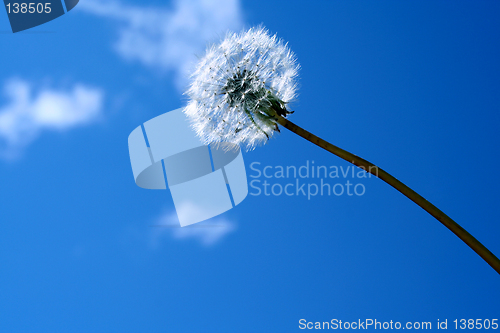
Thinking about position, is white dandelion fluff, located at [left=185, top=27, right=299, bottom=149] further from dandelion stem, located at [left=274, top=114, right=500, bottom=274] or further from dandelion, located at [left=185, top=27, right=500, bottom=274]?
dandelion stem, located at [left=274, top=114, right=500, bottom=274]

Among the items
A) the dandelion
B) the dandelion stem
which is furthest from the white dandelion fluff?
the dandelion stem

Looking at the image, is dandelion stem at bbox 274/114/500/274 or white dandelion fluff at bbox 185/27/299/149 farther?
white dandelion fluff at bbox 185/27/299/149

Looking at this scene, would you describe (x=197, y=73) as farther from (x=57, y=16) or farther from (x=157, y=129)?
(x=57, y=16)

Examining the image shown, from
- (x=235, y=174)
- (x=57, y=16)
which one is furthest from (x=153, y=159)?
(x=57, y=16)

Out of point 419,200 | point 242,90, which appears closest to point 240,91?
point 242,90

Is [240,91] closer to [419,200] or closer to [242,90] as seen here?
[242,90]

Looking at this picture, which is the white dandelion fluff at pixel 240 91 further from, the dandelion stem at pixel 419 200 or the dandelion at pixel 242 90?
the dandelion stem at pixel 419 200

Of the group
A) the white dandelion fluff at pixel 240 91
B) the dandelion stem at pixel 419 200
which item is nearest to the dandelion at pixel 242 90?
the white dandelion fluff at pixel 240 91
